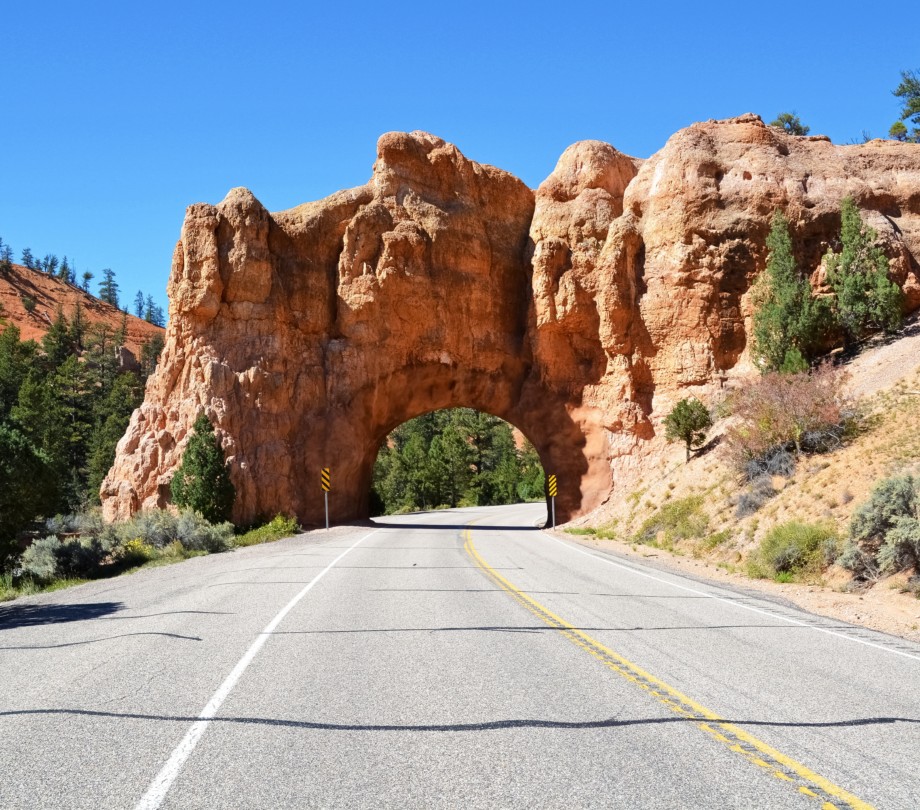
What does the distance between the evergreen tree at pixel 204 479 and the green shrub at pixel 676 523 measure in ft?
56.6

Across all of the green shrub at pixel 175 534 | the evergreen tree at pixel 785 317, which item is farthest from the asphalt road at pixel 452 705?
the evergreen tree at pixel 785 317

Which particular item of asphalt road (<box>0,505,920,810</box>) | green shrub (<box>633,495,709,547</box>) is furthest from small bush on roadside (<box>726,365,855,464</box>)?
asphalt road (<box>0,505,920,810</box>)

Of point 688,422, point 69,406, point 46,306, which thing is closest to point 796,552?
point 688,422

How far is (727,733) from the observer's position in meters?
5.27

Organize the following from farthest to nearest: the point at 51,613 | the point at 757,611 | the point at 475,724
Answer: the point at 51,613 → the point at 757,611 → the point at 475,724

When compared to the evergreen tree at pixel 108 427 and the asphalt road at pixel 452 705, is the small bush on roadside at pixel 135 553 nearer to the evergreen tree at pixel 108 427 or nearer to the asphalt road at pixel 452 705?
the asphalt road at pixel 452 705

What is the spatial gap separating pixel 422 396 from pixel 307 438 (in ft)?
22.1

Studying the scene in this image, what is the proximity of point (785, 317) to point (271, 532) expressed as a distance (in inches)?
825

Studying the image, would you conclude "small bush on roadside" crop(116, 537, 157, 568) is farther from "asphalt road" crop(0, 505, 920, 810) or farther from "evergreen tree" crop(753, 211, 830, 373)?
"evergreen tree" crop(753, 211, 830, 373)

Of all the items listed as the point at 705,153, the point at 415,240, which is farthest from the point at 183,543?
the point at 705,153

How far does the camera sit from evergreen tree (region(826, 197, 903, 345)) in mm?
28000

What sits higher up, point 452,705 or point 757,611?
point 452,705

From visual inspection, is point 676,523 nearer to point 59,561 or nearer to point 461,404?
point 59,561

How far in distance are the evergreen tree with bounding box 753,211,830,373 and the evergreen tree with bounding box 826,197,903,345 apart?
0.90 meters
